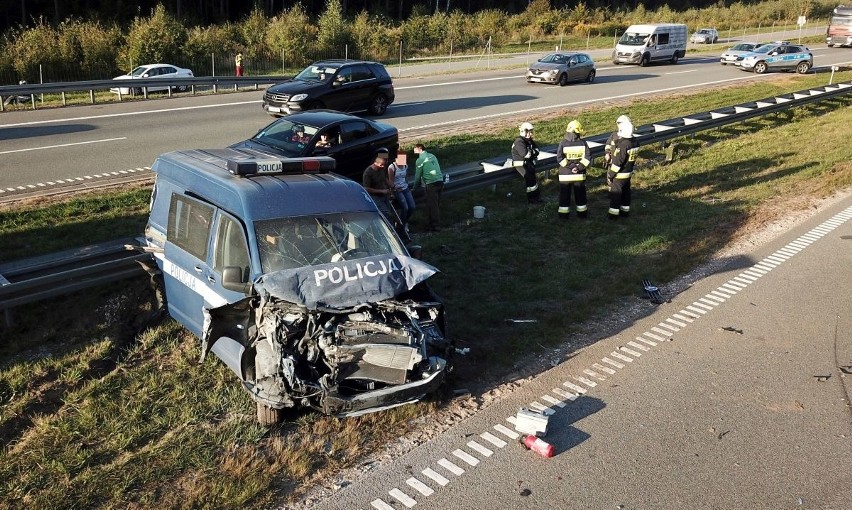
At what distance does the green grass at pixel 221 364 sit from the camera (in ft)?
18.3

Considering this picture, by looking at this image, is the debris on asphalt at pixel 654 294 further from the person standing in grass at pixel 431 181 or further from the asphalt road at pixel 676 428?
the person standing in grass at pixel 431 181

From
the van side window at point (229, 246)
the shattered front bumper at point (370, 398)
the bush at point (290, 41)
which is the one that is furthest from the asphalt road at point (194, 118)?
the shattered front bumper at point (370, 398)

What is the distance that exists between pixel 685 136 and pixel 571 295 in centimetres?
1224

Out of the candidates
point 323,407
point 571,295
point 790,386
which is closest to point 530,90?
point 571,295

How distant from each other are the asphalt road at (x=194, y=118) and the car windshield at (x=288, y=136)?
3.36 meters

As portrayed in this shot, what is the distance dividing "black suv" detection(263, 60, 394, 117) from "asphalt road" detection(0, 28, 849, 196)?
2.13 feet

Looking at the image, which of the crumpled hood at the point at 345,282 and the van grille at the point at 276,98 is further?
the van grille at the point at 276,98

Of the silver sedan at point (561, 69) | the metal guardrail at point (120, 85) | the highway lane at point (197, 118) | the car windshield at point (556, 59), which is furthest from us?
the car windshield at point (556, 59)

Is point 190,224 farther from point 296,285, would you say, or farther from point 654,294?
point 654,294

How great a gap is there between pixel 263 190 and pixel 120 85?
62.2 ft

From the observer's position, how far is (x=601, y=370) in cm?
760

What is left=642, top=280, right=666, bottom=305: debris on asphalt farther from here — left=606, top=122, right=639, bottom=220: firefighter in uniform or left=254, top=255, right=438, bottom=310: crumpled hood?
left=254, top=255, right=438, bottom=310: crumpled hood

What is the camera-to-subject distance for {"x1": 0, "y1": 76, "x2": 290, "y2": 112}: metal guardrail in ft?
69.8

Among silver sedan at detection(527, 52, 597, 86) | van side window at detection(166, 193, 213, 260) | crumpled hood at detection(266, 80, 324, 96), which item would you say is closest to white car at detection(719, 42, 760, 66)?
silver sedan at detection(527, 52, 597, 86)
